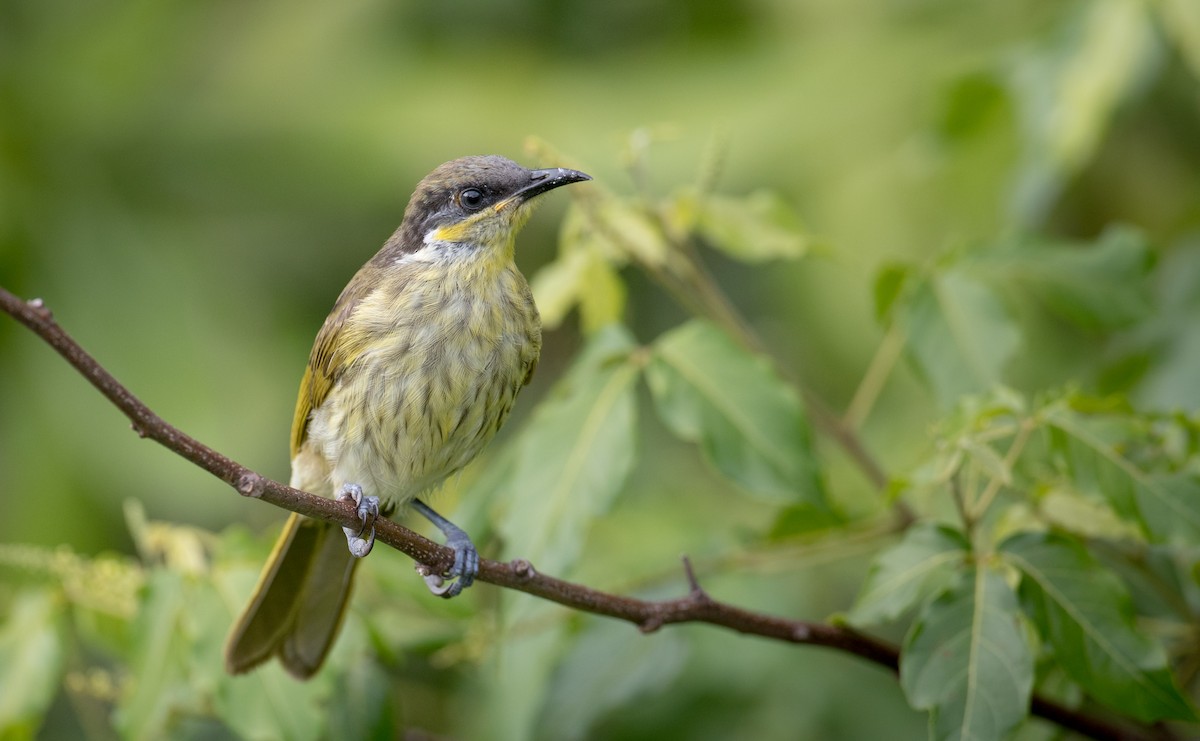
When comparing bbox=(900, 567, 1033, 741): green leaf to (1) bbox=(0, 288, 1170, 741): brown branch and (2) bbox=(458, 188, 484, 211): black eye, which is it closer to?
(1) bbox=(0, 288, 1170, 741): brown branch

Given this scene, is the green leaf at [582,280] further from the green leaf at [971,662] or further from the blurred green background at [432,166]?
the green leaf at [971,662]

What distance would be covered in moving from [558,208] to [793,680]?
293 cm

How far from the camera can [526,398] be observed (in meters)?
5.98

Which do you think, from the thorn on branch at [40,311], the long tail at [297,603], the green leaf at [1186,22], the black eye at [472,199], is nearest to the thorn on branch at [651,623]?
the long tail at [297,603]

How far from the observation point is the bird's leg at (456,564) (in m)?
2.73

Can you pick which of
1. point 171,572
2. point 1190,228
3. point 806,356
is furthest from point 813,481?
point 806,356

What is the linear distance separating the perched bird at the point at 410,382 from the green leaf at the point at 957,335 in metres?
0.86

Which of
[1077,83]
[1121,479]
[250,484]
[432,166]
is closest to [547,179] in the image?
[250,484]

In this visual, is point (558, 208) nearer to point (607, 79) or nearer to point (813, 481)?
point (607, 79)

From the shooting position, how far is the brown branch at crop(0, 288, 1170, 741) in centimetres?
194

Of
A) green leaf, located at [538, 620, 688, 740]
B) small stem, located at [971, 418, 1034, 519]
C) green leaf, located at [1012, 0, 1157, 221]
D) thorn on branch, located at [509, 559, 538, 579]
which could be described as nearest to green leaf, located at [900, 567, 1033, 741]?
small stem, located at [971, 418, 1034, 519]

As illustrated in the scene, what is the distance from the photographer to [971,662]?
2.32 metres

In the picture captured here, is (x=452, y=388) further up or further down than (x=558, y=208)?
further up

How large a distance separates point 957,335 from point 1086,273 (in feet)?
1.25
